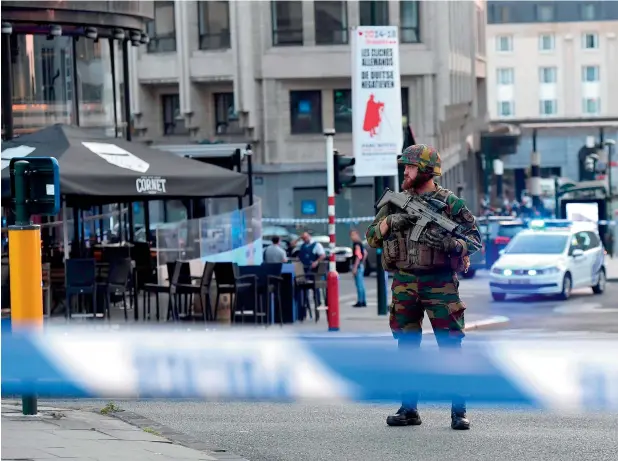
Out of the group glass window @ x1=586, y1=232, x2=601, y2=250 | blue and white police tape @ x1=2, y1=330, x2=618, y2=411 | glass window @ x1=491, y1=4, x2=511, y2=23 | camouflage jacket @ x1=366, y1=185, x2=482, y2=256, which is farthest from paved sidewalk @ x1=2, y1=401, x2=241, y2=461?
glass window @ x1=491, y1=4, x2=511, y2=23

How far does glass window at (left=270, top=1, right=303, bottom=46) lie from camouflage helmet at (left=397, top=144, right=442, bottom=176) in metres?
43.6

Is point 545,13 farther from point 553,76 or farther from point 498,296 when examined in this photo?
point 498,296

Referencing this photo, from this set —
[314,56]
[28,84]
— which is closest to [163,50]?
[314,56]

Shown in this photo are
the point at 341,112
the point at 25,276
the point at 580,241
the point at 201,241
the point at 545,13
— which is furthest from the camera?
the point at 545,13

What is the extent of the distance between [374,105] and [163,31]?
33.8 meters

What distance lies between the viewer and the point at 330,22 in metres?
52.7

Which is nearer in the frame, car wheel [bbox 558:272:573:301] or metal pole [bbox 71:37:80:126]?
metal pole [bbox 71:37:80:126]

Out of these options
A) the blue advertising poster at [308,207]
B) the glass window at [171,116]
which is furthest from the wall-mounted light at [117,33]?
the glass window at [171,116]

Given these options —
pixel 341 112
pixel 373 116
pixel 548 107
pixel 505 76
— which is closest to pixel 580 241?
pixel 373 116

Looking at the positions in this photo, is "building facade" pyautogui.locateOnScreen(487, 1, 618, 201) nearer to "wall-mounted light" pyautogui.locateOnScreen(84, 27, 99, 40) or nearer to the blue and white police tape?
"wall-mounted light" pyautogui.locateOnScreen(84, 27, 99, 40)

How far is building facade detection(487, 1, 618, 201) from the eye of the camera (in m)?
80.8

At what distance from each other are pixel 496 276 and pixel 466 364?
23.6 meters

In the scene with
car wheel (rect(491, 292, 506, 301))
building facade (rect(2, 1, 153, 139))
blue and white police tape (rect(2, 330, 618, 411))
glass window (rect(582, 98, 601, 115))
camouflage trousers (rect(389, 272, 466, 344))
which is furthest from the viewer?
glass window (rect(582, 98, 601, 115))

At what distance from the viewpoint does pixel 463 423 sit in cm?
958
